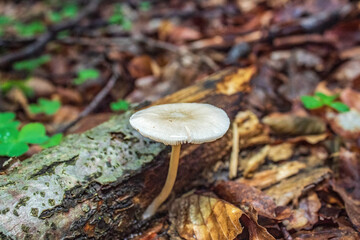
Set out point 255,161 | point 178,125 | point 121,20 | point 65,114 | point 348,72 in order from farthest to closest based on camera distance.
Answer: point 121,20 → point 65,114 → point 348,72 → point 255,161 → point 178,125

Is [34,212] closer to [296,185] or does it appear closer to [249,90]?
[296,185]

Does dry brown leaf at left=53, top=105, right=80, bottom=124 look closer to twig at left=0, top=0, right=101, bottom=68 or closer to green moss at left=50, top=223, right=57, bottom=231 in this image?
twig at left=0, top=0, right=101, bottom=68

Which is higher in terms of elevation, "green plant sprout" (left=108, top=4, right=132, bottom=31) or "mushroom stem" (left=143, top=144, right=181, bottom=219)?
"green plant sprout" (left=108, top=4, right=132, bottom=31)

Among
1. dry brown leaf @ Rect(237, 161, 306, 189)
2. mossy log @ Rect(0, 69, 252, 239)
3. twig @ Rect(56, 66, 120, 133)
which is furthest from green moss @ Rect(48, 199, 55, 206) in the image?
dry brown leaf @ Rect(237, 161, 306, 189)

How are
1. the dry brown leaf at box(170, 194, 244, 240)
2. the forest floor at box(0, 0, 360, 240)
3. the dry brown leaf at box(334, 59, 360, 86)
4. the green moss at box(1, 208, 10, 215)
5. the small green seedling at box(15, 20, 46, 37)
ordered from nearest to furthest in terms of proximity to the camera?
the green moss at box(1, 208, 10, 215) → the dry brown leaf at box(170, 194, 244, 240) → the forest floor at box(0, 0, 360, 240) → the dry brown leaf at box(334, 59, 360, 86) → the small green seedling at box(15, 20, 46, 37)

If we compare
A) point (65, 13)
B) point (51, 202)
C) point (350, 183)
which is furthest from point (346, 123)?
point (65, 13)

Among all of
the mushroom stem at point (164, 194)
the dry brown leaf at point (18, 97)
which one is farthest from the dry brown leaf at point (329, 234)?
the dry brown leaf at point (18, 97)
